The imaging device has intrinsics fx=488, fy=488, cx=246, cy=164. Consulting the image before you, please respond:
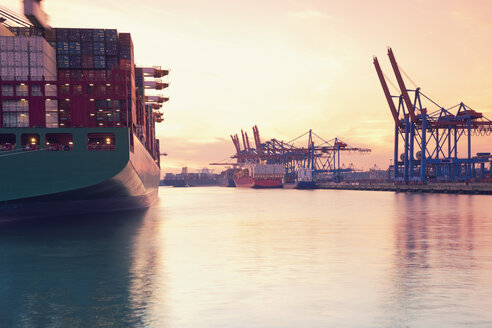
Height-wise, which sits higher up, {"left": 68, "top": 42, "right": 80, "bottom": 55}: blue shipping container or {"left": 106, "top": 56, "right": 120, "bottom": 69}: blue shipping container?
{"left": 68, "top": 42, "right": 80, "bottom": 55}: blue shipping container

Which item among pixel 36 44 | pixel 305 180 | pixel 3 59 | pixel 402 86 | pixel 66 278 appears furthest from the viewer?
pixel 305 180

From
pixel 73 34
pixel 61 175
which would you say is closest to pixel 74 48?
pixel 73 34

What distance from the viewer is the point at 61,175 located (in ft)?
123

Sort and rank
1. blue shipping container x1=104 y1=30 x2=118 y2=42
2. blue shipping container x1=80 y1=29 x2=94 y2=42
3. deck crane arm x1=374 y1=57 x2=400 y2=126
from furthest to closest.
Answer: deck crane arm x1=374 y1=57 x2=400 y2=126 → blue shipping container x1=104 y1=30 x2=118 y2=42 → blue shipping container x1=80 y1=29 x2=94 y2=42

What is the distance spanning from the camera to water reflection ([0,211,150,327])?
35.3ft

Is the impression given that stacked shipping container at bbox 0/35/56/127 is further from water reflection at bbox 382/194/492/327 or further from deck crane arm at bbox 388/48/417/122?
deck crane arm at bbox 388/48/417/122

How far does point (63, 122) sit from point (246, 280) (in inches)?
1247

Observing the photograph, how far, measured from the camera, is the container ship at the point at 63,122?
37219 mm

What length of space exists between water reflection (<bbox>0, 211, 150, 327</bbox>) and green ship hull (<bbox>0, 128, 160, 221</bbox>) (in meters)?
6.50

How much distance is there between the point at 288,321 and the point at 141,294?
4.51 m

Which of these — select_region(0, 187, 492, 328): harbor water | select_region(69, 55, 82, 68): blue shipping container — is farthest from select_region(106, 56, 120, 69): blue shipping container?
select_region(0, 187, 492, 328): harbor water

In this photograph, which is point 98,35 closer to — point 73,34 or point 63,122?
point 73,34

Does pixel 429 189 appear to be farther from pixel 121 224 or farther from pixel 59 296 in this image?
pixel 59 296

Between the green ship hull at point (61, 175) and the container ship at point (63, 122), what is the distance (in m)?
0.07
